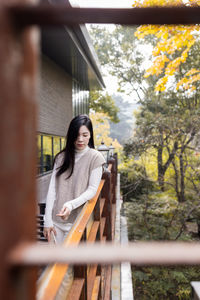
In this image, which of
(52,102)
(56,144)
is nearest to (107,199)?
(52,102)

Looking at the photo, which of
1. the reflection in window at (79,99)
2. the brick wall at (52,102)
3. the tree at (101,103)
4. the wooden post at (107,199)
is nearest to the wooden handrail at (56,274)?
the wooden post at (107,199)

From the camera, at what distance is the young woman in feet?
7.77

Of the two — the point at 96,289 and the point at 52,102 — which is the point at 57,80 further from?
the point at 96,289

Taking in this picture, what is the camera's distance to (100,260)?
0.38 m

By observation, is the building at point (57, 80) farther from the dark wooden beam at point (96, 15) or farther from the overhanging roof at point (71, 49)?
the dark wooden beam at point (96, 15)

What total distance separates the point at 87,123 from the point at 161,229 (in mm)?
8440

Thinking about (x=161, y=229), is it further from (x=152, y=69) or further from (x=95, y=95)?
(x=95, y=95)

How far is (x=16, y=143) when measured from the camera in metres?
0.38

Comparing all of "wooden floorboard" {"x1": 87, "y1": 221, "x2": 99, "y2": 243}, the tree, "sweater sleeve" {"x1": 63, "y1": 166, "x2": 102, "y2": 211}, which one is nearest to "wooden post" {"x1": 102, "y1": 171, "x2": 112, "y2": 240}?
"wooden floorboard" {"x1": 87, "y1": 221, "x2": 99, "y2": 243}

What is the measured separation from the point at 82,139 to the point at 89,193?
0.57 meters

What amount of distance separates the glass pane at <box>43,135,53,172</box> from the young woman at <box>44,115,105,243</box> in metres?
4.99

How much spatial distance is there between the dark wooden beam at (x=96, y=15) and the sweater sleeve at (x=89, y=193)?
6.13 feet

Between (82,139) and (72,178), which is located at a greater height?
(82,139)

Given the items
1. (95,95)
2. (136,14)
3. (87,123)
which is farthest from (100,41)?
(136,14)
